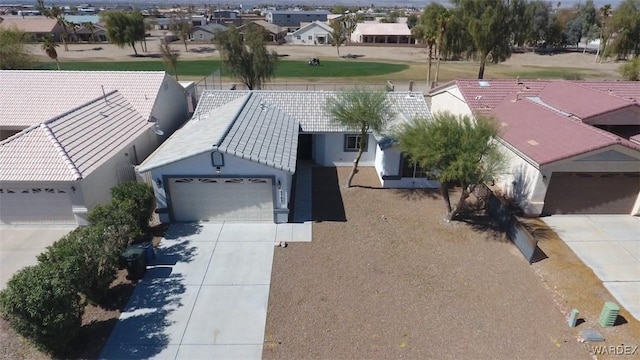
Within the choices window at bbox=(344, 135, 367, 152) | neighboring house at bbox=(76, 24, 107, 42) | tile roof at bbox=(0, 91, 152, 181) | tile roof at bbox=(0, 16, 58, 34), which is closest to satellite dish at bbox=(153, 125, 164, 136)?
tile roof at bbox=(0, 91, 152, 181)

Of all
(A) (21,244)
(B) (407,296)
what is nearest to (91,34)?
(A) (21,244)

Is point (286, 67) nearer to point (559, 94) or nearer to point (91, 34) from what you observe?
point (559, 94)

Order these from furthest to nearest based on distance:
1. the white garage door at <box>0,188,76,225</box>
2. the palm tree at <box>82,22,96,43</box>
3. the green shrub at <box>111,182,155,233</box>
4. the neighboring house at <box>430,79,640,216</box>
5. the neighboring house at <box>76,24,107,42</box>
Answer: the neighboring house at <box>76,24,107,42</box>
the palm tree at <box>82,22,96,43</box>
the neighboring house at <box>430,79,640,216</box>
the white garage door at <box>0,188,76,225</box>
the green shrub at <box>111,182,155,233</box>

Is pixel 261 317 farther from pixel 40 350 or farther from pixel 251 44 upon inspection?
pixel 251 44

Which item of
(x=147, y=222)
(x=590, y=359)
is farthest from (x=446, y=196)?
(x=147, y=222)

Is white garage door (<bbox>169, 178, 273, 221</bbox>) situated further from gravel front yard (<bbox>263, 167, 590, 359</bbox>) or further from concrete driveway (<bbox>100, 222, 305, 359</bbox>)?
gravel front yard (<bbox>263, 167, 590, 359</bbox>)

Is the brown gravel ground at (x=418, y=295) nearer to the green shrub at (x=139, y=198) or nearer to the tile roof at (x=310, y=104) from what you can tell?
the green shrub at (x=139, y=198)
